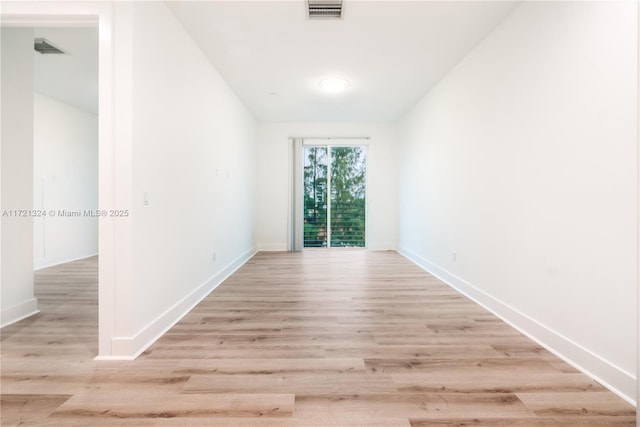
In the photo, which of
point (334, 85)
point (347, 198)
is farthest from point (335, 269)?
point (334, 85)

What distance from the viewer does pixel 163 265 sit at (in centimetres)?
230

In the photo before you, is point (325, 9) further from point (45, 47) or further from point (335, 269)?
point (335, 269)

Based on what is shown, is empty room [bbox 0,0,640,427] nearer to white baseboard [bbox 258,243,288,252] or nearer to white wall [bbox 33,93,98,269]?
white wall [bbox 33,93,98,269]

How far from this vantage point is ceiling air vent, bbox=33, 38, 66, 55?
9.90 feet

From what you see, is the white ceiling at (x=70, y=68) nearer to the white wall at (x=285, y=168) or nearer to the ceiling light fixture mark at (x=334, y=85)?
the ceiling light fixture mark at (x=334, y=85)

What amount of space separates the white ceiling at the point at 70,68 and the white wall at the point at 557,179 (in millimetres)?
3866

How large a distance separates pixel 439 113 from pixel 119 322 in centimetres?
415

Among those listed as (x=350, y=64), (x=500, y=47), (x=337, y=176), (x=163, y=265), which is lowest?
(x=163, y=265)

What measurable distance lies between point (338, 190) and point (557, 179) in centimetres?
462

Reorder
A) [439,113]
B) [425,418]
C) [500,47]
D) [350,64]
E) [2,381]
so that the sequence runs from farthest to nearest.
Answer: [439,113] → [350,64] → [500,47] → [2,381] → [425,418]

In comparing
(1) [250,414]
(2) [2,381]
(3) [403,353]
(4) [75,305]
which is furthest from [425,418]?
(4) [75,305]

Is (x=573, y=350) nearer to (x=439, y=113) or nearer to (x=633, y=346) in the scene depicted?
(x=633, y=346)

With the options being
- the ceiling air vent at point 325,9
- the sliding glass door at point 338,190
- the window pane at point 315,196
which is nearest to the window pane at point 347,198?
the sliding glass door at point 338,190

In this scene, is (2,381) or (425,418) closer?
(425,418)
